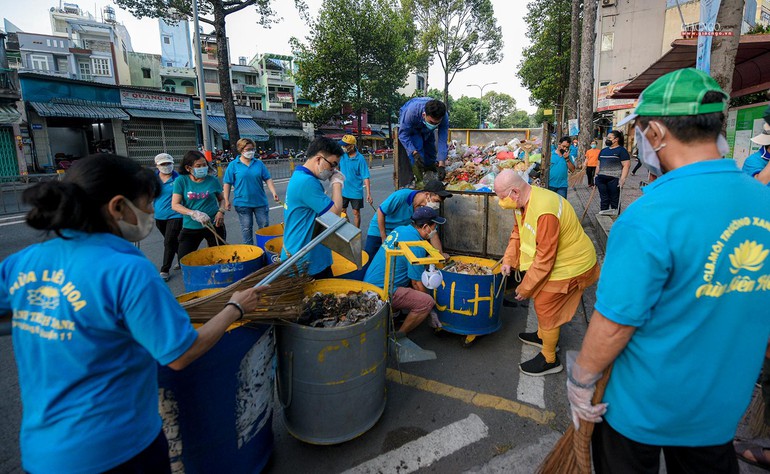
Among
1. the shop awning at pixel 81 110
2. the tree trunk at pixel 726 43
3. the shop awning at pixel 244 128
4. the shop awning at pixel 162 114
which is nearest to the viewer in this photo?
the tree trunk at pixel 726 43

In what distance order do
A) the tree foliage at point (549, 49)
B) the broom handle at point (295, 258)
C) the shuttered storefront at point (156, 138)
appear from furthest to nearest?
1. the tree foliage at point (549, 49)
2. the shuttered storefront at point (156, 138)
3. the broom handle at point (295, 258)

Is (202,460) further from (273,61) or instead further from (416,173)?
(273,61)

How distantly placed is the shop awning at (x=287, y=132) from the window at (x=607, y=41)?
26908 mm

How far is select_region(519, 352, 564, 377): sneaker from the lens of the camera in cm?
337

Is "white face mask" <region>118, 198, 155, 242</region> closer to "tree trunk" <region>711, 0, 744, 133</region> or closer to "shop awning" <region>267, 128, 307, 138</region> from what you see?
"tree trunk" <region>711, 0, 744, 133</region>

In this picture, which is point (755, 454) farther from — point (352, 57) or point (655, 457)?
point (352, 57)

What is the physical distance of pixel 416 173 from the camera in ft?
19.7

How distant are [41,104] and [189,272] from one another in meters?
22.7

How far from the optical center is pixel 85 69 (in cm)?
3478

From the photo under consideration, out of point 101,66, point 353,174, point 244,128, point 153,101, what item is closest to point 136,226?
point 353,174

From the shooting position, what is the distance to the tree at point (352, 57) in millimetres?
26438

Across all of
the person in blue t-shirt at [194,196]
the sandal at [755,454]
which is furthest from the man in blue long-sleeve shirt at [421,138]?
the sandal at [755,454]

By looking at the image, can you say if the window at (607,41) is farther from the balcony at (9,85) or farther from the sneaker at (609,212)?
the balcony at (9,85)

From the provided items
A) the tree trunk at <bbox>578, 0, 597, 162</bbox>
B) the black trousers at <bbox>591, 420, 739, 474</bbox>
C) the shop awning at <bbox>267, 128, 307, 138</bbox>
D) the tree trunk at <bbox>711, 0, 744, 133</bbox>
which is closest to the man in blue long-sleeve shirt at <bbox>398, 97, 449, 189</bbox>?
the tree trunk at <bbox>711, 0, 744, 133</bbox>
